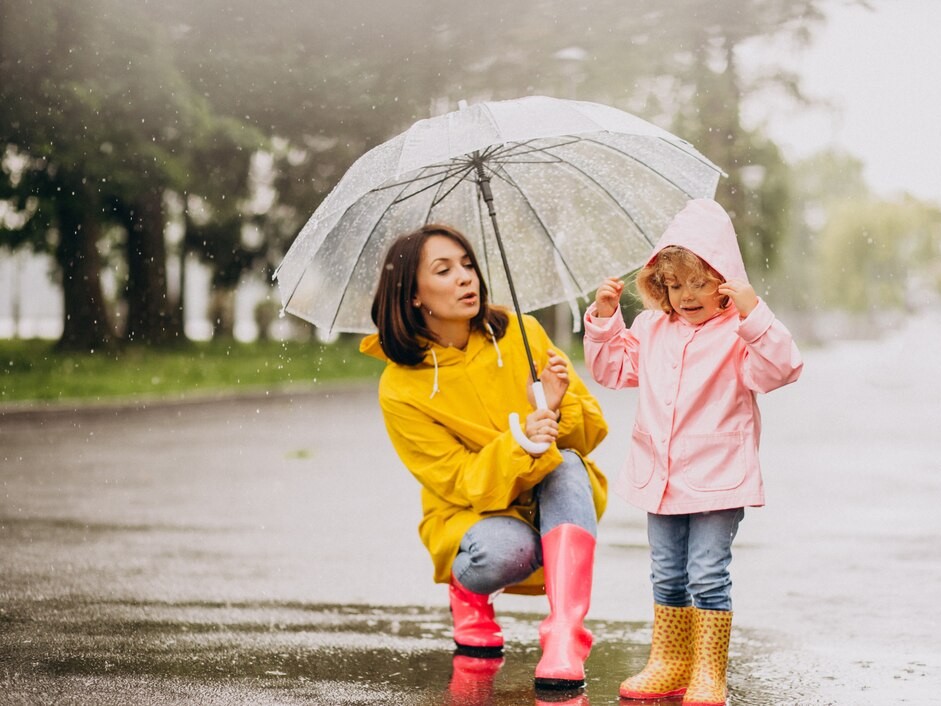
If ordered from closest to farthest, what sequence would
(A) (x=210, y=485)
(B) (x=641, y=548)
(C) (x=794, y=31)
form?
(B) (x=641, y=548), (A) (x=210, y=485), (C) (x=794, y=31)

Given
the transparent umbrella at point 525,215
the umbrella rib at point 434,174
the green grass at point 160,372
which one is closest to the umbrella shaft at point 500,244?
the transparent umbrella at point 525,215

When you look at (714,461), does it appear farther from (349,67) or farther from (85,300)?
(85,300)

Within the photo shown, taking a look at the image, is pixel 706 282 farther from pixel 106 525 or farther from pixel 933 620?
pixel 106 525

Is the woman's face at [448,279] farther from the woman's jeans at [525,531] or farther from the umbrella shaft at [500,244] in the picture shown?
the woman's jeans at [525,531]

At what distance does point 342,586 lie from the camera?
6184mm

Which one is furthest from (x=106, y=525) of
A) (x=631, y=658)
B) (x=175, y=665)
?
(x=631, y=658)

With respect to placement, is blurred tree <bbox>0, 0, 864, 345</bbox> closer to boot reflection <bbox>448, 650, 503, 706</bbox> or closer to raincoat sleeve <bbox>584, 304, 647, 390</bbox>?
raincoat sleeve <bbox>584, 304, 647, 390</bbox>

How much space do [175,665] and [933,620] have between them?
2792 mm

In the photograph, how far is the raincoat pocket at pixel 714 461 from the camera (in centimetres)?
A: 390

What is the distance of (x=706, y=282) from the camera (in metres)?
4.00

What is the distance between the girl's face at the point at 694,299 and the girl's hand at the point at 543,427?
485 mm

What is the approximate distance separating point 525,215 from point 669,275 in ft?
2.88

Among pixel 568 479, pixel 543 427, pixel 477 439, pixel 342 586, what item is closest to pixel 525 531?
pixel 568 479

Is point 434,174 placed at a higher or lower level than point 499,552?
higher
